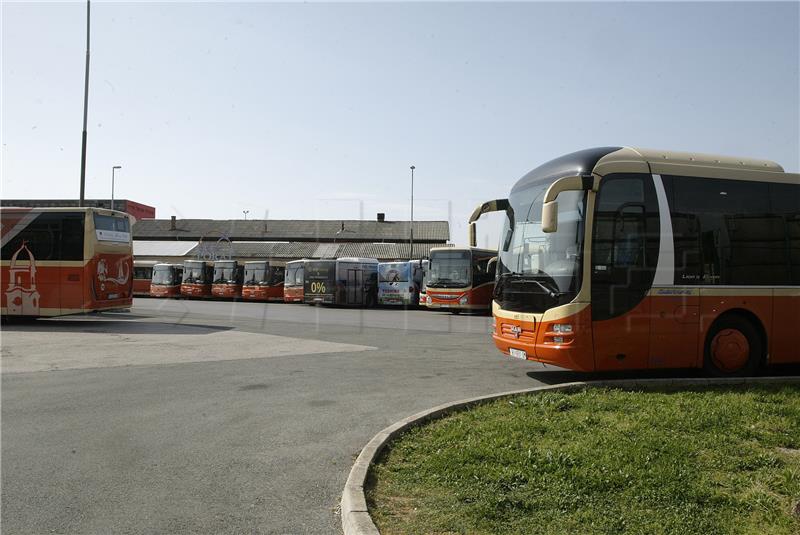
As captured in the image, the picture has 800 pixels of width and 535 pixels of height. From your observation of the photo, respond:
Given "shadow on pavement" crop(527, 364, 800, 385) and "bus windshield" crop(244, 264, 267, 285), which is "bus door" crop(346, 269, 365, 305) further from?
"shadow on pavement" crop(527, 364, 800, 385)

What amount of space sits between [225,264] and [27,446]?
40616 mm

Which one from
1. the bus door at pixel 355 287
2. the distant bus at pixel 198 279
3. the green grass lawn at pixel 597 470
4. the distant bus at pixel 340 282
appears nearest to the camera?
the green grass lawn at pixel 597 470

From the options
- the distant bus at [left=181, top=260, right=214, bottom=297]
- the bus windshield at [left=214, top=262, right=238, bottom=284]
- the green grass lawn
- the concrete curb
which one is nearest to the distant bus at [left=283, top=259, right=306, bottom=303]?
the bus windshield at [left=214, top=262, right=238, bottom=284]

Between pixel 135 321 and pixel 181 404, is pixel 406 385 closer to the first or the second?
pixel 181 404

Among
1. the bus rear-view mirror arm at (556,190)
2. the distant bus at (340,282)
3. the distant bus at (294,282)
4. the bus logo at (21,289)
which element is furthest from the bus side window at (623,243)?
the distant bus at (294,282)

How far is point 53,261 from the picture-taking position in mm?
20094

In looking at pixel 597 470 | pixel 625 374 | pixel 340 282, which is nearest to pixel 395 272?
pixel 340 282

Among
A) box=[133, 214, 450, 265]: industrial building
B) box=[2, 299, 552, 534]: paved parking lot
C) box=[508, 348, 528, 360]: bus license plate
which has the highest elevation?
box=[133, 214, 450, 265]: industrial building

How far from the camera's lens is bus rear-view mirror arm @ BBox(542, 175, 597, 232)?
28.5ft

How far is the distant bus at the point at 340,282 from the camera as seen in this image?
121ft

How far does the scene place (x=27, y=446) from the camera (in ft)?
20.7

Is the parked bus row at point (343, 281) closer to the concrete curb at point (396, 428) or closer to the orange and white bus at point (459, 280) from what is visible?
the orange and white bus at point (459, 280)

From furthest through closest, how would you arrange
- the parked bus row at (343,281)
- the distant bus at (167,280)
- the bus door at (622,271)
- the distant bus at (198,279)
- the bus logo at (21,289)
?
the distant bus at (167,280) → the distant bus at (198,279) → the parked bus row at (343,281) → the bus logo at (21,289) → the bus door at (622,271)

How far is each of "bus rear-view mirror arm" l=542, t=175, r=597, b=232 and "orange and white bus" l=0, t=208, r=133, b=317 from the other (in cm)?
Result: 1617
